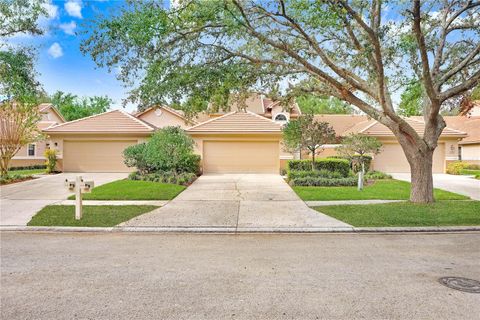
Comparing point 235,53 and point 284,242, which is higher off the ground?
point 235,53

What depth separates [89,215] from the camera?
895 centimetres

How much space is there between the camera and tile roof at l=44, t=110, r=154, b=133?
21.5m

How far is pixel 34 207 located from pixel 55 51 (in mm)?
8940

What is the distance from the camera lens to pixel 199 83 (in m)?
10.3

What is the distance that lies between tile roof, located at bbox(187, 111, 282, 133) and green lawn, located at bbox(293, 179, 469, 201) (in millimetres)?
7596

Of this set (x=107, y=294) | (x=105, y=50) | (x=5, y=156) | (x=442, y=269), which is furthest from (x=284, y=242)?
(x=5, y=156)

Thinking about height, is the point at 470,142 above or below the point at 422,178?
above

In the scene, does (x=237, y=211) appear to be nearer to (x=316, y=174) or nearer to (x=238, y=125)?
(x=316, y=174)

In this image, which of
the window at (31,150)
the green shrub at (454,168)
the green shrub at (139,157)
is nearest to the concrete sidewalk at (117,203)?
the green shrub at (139,157)

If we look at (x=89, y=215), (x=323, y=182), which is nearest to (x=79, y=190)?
(x=89, y=215)

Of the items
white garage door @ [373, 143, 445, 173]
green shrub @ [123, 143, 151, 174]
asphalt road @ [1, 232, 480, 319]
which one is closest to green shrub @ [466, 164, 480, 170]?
white garage door @ [373, 143, 445, 173]

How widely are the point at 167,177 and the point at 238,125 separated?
23.0 ft

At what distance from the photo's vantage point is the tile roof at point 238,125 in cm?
2100

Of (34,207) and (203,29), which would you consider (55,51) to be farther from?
(203,29)
